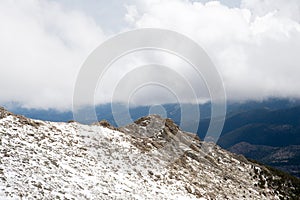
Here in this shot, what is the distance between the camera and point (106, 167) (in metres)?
39.7

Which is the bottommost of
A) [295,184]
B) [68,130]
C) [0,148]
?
[295,184]

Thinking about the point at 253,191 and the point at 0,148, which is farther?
the point at 253,191

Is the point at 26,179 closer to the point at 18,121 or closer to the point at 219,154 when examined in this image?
the point at 18,121

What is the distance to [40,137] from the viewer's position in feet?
130

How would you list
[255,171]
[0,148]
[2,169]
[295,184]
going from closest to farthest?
[2,169], [0,148], [255,171], [295,184]

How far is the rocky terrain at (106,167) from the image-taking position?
2778 centimetres

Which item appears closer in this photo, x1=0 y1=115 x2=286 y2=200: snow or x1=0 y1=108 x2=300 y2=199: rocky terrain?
x1=0 y1=115 x2=286 y2=200: snow

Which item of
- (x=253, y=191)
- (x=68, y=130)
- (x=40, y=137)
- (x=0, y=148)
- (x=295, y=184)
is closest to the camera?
(x=0, y=148)

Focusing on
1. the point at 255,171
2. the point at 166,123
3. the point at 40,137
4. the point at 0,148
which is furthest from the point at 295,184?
the point at 0,148

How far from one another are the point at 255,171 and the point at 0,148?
70858 mm

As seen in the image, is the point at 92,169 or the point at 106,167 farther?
the point at 106,167

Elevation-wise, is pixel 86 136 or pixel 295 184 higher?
pixel 86 136

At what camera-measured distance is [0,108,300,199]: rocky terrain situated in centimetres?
2778

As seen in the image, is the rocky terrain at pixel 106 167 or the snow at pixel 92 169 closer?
the snow at pixel 92 169
